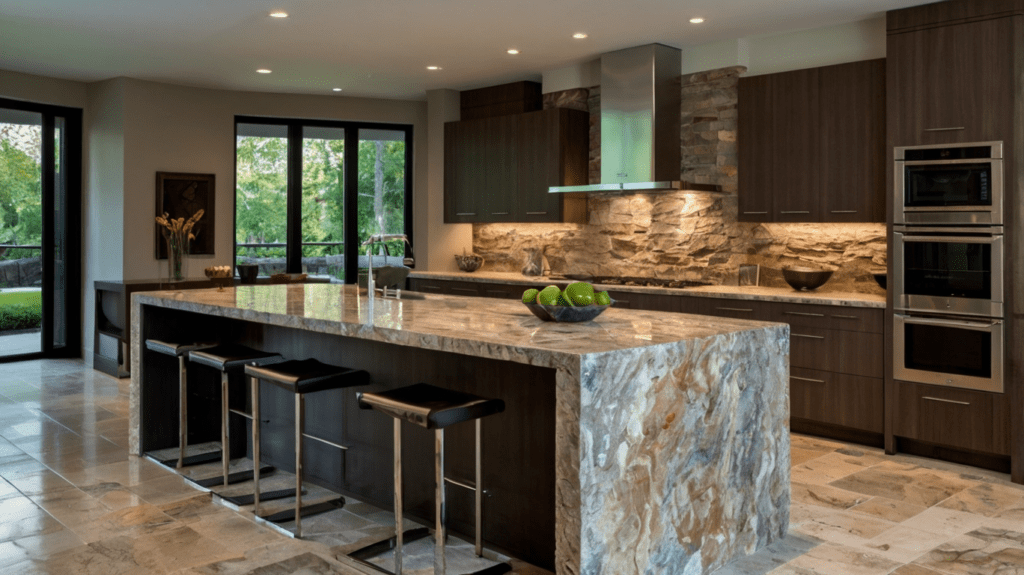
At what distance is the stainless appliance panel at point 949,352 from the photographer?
4.41 meters

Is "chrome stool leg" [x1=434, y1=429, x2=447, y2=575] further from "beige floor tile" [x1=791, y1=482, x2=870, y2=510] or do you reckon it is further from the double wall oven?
the double wall oven

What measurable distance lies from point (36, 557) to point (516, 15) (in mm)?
3951

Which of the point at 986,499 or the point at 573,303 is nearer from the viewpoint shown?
the point at 573,303

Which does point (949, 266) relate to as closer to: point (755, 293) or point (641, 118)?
point (755, 293)

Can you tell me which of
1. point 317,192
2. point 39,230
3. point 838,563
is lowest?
point 838,563

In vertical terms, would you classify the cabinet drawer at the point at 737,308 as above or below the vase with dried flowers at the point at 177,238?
below

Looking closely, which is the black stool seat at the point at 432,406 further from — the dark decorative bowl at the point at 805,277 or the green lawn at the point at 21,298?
the green lawn at the point at 21,298

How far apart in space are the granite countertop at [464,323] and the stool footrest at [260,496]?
0.87 metres

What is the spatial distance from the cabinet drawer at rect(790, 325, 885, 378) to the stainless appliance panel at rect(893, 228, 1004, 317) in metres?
0.31

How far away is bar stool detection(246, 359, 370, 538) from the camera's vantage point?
339 cm

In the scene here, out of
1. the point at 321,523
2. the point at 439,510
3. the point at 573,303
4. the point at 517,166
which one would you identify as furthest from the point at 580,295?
the point at 517,166

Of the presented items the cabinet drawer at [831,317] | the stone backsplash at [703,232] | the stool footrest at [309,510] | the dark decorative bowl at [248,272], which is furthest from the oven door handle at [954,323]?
the dark decorative bowl at [248,272]

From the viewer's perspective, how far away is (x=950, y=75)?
4.57 metres

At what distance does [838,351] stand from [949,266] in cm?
81
